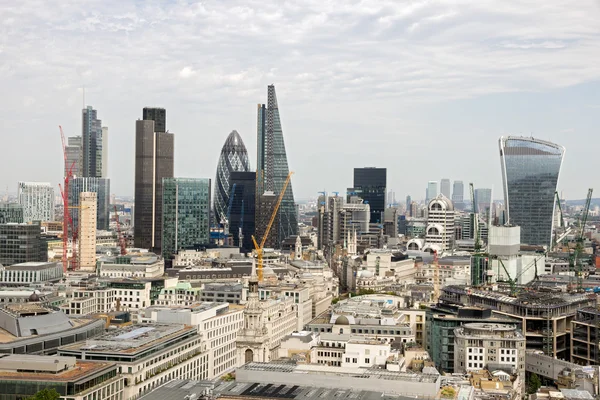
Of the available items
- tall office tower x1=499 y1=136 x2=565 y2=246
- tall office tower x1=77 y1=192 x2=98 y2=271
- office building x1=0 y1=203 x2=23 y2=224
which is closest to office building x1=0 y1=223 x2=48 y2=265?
tall office tower x1=77 y1=192 x2=98 y2=271

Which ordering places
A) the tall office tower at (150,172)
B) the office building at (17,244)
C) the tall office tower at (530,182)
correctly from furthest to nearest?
the tall office tower at (150,172) → the tall office tower at (530,182) → the office building at (17,244)

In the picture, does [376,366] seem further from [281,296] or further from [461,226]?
[461,226]

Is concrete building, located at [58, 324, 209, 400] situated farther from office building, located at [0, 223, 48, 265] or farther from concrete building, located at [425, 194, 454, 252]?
concrete building, located at [425, 194, 454, 252]

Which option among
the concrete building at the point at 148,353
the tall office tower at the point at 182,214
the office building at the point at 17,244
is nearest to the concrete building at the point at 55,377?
the concrete building at the point at 148,353

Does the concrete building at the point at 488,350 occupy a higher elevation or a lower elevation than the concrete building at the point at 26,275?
lower

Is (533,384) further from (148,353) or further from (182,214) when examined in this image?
(182,214)

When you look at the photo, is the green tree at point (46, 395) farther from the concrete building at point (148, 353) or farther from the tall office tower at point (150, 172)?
the tall office tower at point (150, 172)
